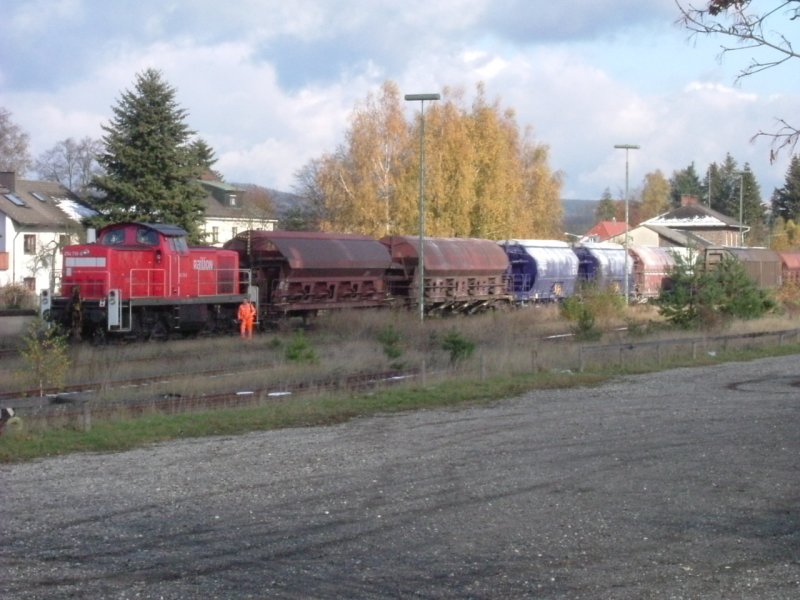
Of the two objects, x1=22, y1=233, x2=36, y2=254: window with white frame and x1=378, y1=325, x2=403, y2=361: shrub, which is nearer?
x1=378, y1=325, x2=403, y2=361: shrub

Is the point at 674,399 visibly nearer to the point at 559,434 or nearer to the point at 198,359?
the point at 559,434

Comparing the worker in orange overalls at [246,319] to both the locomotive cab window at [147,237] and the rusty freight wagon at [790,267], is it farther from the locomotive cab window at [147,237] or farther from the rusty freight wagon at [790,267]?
the rusty freight wagon at [790,267]

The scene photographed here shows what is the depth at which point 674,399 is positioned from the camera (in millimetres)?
17703

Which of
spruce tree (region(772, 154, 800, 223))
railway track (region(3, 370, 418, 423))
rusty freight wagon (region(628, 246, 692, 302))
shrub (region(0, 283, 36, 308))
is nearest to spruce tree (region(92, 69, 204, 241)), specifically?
shrub (region(0, 283, 36, 308))

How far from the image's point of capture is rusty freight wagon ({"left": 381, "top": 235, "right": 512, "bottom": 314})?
1490 inches

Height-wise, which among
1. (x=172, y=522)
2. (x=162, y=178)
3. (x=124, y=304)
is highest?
(x=162, y=178)

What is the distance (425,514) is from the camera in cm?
902

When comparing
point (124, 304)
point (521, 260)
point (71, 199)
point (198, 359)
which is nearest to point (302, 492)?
point (198, 359)

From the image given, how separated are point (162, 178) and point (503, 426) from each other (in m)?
38.7

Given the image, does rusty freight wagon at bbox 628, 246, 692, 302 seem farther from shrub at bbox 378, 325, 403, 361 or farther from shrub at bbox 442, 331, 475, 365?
shrub at bbox 442, 331, 475, 365

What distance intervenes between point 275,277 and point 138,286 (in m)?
5.84

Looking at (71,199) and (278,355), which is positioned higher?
(71,199)

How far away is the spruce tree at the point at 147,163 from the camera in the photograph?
49844 mm

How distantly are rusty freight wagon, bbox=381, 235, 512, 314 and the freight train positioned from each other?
0.17ft
